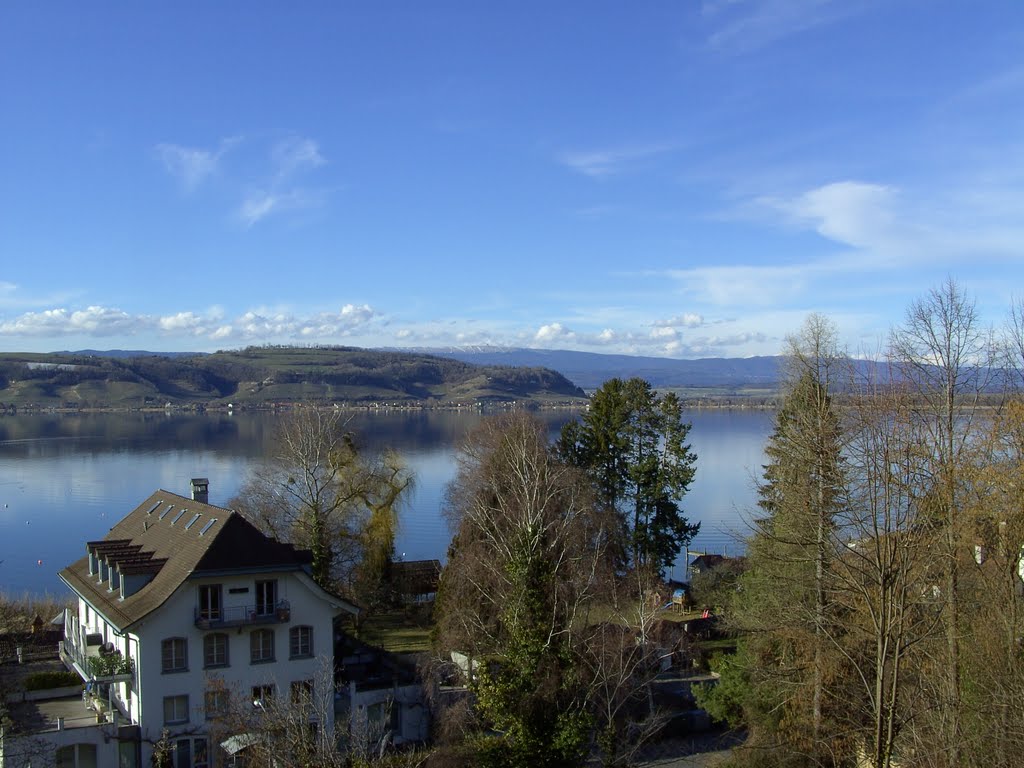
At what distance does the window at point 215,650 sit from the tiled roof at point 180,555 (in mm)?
1495

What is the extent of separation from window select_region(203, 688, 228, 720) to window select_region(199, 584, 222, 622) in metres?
1.68

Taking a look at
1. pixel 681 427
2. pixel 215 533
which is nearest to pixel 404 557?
pixel 681 427

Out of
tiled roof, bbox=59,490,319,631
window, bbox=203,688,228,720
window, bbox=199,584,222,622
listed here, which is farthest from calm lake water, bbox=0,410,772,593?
window, bbox=199,584,222,622

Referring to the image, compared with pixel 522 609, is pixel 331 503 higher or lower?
Answer: lower

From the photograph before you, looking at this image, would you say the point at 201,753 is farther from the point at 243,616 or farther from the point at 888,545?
the point at 888,545

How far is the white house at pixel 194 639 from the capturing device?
21.4 metres

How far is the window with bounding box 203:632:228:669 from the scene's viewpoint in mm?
22188

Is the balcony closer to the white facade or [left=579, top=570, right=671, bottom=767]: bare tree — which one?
the white facade

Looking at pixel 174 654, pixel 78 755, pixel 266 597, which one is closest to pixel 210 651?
pixel 174 654

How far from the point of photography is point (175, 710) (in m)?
21.7

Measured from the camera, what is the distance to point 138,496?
75062 millimetres

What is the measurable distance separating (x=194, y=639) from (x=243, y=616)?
1178 millimetres

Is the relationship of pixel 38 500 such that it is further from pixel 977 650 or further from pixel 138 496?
pixel 977 650

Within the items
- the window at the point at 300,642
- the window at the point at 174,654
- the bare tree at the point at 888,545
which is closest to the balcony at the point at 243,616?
the window at the point at 300,642
